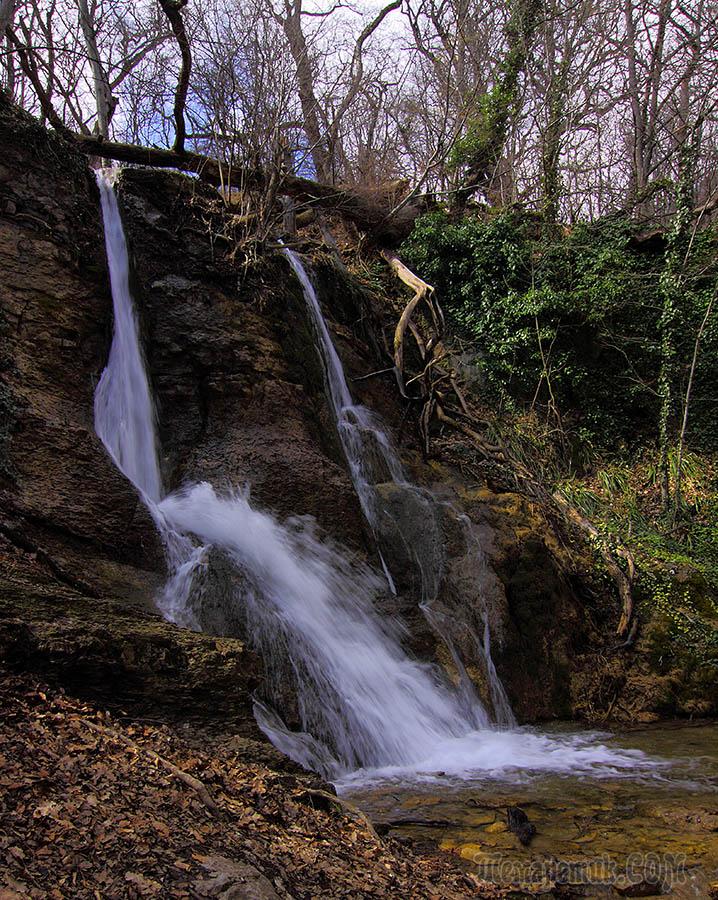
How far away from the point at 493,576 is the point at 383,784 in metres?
3.43

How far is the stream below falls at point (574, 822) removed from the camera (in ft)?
10.6

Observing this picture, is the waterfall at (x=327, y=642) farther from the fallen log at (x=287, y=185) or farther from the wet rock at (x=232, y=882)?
the fallen log at (x=287, y=185)

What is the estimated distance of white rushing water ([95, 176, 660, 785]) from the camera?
5.06 m

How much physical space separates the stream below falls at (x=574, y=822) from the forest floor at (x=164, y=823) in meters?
0.40

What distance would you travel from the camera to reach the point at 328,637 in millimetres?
5758

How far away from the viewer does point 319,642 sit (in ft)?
18.4

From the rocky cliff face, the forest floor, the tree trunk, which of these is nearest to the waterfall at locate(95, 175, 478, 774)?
the rocky cliff face

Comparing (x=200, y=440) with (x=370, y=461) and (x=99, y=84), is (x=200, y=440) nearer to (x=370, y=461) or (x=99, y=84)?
(x=370, y=461)

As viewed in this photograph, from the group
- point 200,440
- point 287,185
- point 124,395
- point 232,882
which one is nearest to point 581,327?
point 287,185

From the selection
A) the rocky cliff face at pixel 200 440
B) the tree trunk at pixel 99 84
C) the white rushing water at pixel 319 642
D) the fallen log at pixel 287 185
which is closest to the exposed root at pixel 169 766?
the rocky cliff face at pixel 200 440

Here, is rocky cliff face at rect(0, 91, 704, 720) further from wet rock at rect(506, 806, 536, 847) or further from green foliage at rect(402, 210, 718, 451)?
green foliage at rect(402, 210, 718, 451)

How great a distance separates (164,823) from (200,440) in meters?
5.23

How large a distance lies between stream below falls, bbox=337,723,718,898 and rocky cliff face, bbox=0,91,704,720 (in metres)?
1.48

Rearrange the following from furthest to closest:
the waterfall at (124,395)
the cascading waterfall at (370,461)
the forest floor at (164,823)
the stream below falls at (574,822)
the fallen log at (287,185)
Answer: the fallen log at (287,185) → the cascading waterfall at (370,461) → the waterfall at (124,395) → the stream below falls at (574,822) → the forest floor at (164,823)
